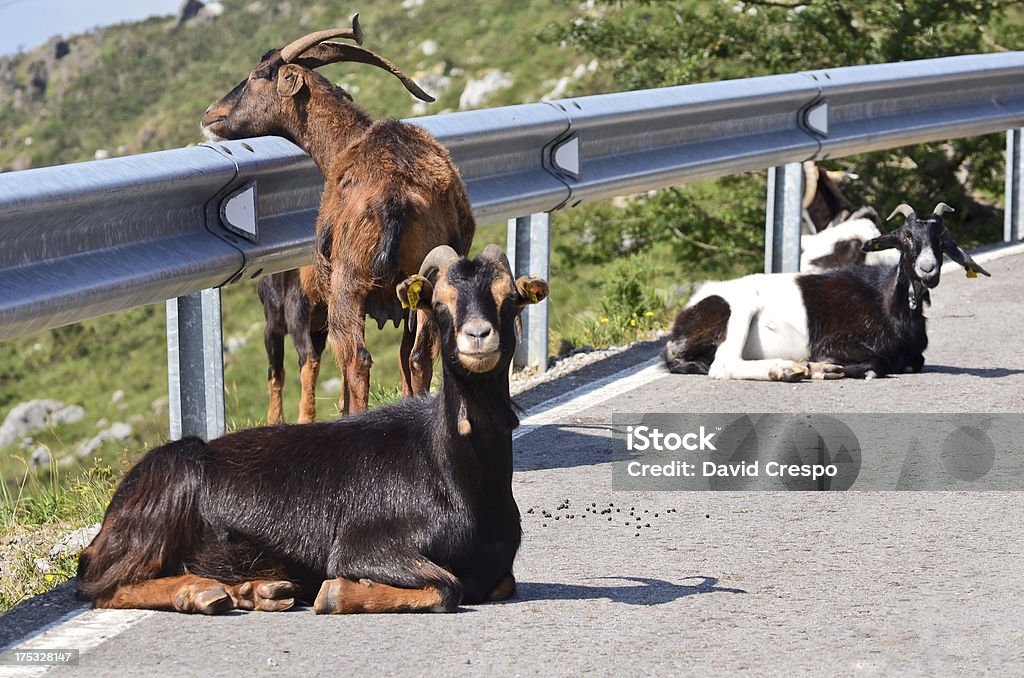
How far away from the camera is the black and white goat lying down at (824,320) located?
8320 mm

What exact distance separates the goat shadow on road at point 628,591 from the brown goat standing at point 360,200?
1.48 m

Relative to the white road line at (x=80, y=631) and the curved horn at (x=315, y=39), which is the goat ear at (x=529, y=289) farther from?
the curved horn at (x=315, y=39)

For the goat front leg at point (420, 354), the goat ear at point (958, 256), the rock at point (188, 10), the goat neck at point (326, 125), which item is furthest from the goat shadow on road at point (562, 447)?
the rock at point (188, 10)

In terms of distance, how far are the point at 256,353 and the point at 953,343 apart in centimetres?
2177

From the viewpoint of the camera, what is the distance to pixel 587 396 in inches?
305

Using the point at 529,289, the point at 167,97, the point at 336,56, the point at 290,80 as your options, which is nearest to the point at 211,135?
the point at 290,80

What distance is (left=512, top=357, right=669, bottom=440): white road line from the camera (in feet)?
23.8

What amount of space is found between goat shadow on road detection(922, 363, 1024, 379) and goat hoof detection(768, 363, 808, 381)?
66 centimetres

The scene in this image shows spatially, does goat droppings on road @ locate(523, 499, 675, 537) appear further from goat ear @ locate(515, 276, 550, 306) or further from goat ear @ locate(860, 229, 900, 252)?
goat ear @ locate(860, 229, 900, 252)

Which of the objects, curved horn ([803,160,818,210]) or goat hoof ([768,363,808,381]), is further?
curved horn ([803,160,818,210])

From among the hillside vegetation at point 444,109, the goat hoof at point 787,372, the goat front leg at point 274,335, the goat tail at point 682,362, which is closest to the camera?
the goat front leg at point 274,335

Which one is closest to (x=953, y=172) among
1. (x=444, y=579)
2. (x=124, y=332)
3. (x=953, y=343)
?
(x=953, y=343)

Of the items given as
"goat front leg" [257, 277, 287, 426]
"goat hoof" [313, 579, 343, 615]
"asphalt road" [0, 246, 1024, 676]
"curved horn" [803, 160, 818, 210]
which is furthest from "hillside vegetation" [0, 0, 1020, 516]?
"goat hoof" [313, 579, 343, 615]

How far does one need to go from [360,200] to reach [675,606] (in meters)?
2.31
